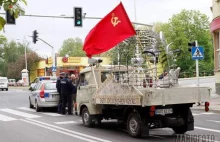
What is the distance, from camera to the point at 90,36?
1030 centimetres

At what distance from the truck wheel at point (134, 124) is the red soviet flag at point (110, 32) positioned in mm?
1991

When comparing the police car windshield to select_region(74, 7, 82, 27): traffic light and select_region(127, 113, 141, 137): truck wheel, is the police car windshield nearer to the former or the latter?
select_region(127, 113, 141, 137): truck wheel

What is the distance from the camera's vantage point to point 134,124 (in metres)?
9.37

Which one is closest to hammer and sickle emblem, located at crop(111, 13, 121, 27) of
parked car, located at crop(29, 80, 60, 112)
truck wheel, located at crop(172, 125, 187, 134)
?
truck wheel, located at crop(172, 125, 187, 134)

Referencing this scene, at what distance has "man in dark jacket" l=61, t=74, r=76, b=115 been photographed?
50.2 ft

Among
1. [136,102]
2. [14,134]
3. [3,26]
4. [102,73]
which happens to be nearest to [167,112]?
[136,102]

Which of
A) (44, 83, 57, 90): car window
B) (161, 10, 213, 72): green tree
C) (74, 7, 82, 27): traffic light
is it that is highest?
(161, 10, 213, 72): green tree

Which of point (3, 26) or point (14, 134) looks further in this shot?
point (14, 134)

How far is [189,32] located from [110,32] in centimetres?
6564

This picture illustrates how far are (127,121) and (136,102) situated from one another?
3.76ft

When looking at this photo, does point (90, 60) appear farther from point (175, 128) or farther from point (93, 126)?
point (175, 128)

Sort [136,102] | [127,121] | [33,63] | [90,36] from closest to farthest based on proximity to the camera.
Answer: [136,102] → [127,121] → [90,36] → [33,63]

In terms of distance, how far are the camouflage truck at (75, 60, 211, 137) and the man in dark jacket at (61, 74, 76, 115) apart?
4607 millimetres

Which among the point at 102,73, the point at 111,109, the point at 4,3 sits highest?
the point at 4,3
